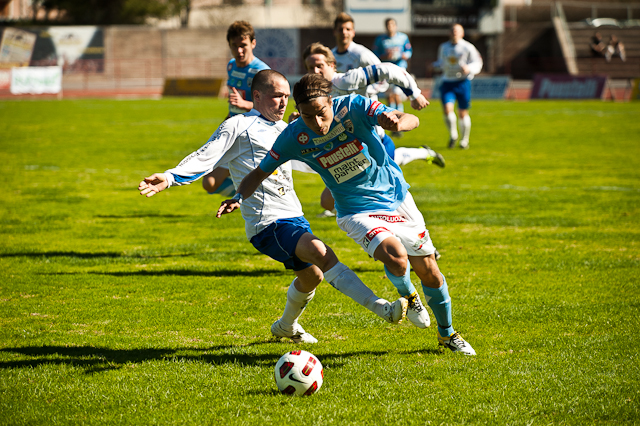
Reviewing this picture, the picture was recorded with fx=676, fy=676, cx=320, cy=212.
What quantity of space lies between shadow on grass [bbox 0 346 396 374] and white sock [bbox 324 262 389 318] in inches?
19.8

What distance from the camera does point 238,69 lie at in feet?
27.7

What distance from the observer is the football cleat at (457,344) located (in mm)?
4707

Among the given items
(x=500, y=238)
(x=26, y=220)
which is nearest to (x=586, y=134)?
(x=500, y=238)

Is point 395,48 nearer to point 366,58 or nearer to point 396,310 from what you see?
point 366,58

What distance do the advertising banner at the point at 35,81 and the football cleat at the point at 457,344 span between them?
3880cm

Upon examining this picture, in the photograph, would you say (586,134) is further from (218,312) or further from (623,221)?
(218,312)

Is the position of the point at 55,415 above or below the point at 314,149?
below

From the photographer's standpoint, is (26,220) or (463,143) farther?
(463,143)

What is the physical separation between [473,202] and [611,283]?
169 inches

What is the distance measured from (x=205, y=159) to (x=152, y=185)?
0.51 metres

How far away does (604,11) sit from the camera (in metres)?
55.8

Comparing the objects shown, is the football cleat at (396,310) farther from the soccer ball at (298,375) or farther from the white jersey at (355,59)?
the white jersey at (355,59)

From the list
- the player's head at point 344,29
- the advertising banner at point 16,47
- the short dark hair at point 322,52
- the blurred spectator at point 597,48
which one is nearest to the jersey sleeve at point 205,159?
the short dark hair at point 322,52

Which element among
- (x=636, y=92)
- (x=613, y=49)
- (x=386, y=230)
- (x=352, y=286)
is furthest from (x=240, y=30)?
(x=613, y=49)
